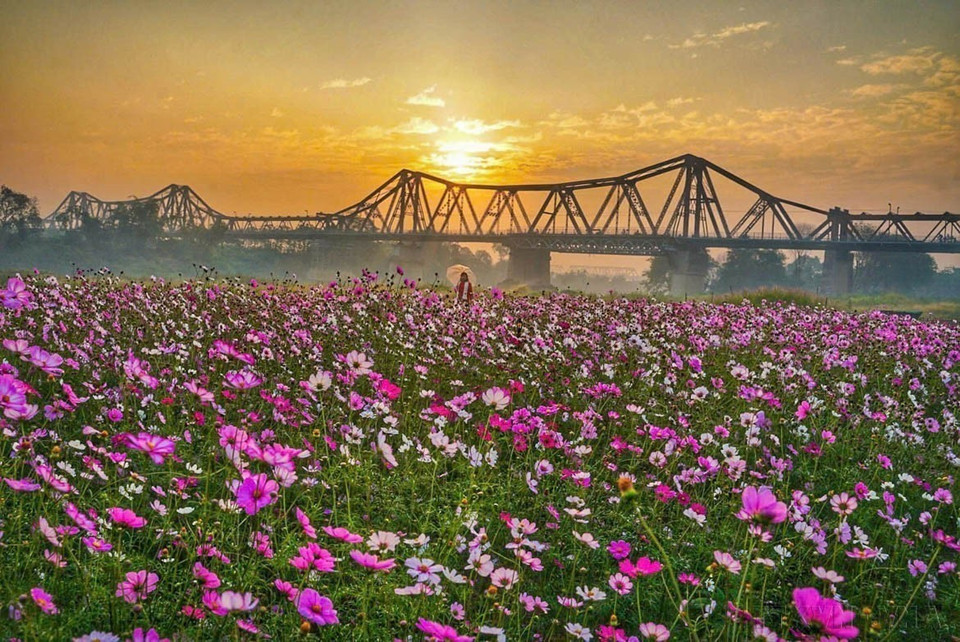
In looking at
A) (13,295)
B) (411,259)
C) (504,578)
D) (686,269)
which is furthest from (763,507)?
(411,259)

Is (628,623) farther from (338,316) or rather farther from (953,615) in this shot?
(338,316)

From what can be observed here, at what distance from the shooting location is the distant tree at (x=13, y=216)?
50969 millimetres

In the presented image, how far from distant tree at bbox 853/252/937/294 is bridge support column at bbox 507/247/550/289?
42.5 m

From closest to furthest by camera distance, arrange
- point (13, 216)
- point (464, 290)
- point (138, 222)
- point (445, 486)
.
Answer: point (445, 486)
point (464, 290)
point (13, 216)
point (138, 222)

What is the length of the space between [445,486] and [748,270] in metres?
89.3

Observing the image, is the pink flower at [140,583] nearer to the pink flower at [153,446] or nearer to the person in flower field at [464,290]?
the pink flower at [153,446]

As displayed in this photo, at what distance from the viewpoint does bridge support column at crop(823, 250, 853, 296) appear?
232ft

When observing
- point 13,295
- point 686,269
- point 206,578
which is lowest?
point 206,578

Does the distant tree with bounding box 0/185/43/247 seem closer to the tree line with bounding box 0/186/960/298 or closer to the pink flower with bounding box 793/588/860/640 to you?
the tree line with bounding box 0/186/960/298

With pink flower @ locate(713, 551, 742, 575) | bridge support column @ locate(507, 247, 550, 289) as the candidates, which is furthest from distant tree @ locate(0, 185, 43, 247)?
pink flower @ locate(713, 551, 742, 575)

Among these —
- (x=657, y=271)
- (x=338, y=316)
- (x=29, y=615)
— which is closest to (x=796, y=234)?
(x=657, y=271)

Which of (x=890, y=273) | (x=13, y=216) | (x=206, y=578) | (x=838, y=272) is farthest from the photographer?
(x=890, y=273)

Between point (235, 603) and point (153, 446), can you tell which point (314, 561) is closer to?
point (235, 603)

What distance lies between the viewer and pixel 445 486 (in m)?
3.93
